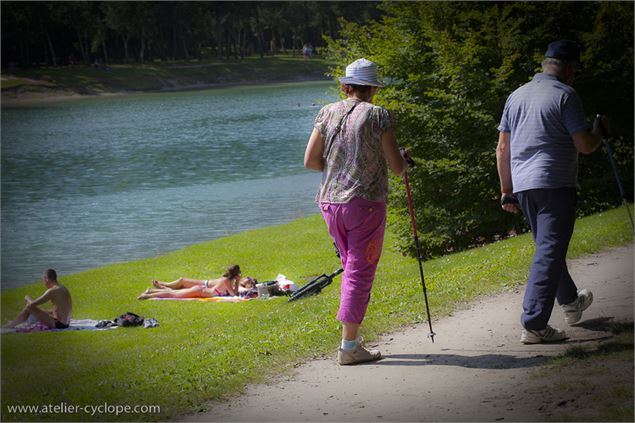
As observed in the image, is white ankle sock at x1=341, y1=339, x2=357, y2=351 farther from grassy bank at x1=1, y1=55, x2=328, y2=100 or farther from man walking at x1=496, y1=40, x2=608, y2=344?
grassy bank at x1=1, y1=55, x2=328, y2=100

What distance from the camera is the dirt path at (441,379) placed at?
240 inches

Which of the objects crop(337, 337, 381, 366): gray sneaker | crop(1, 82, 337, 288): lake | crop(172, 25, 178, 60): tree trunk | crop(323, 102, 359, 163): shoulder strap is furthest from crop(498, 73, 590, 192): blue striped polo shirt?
crop(172, 25, 178, 60): tree trunk

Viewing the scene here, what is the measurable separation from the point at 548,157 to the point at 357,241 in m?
1.49

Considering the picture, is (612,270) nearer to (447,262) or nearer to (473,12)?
(447,262)

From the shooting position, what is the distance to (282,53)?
145750mm

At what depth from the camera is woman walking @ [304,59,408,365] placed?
6.91 m

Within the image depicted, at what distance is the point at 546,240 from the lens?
7004 millimetres

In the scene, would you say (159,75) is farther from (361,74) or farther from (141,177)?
(361,74)

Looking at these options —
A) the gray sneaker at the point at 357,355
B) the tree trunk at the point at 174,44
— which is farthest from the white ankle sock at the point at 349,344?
the tree trunk at the point at 174,44

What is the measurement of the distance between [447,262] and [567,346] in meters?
7.34

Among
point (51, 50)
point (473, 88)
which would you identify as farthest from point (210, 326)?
point (51, 50)

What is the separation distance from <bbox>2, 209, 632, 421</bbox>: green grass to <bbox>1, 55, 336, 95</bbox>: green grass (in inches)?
3089

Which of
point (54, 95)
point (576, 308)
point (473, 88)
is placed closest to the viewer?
point (576, 308)

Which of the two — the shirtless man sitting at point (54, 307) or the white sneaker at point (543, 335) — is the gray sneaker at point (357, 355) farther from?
the shirtless man sitting at point (54, 307)
